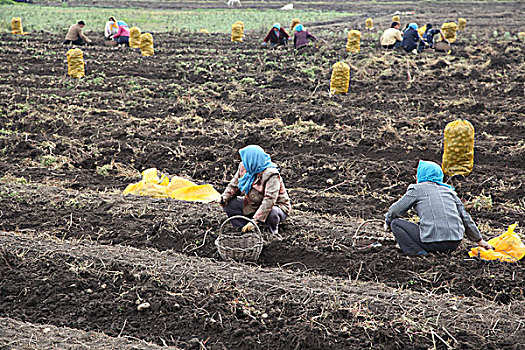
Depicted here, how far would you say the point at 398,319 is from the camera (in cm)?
388

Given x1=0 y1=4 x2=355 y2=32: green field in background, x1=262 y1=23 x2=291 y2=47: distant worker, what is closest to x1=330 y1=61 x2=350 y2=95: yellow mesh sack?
x1=262 y1=23 x2=291 y2=47: distant worker

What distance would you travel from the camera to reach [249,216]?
5.64 meters

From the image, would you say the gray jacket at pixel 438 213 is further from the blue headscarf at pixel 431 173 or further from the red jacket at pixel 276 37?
the red jacket at pixel 276 37

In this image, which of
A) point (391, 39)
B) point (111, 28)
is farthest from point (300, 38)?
point (111, 28)

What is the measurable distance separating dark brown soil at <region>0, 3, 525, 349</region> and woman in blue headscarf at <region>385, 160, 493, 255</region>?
0.15 m

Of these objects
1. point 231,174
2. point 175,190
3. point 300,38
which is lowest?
point 231,174

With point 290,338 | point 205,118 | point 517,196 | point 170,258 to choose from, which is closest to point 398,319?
point 290,338

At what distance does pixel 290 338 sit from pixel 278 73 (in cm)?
1076

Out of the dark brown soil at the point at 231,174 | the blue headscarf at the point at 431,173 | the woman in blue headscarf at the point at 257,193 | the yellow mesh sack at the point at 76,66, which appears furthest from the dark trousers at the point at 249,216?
the yellow mesh sack at the point at 76,66

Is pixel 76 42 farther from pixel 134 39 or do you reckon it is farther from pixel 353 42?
pixel 353 42

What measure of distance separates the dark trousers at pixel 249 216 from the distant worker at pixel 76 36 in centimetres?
1395

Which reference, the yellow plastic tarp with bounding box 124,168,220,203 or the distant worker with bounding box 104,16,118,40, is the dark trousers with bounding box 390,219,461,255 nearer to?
the yellow plastic tarp with bounding box 124,168,220,203

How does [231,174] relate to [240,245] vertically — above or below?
below

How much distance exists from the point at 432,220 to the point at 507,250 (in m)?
0.72
